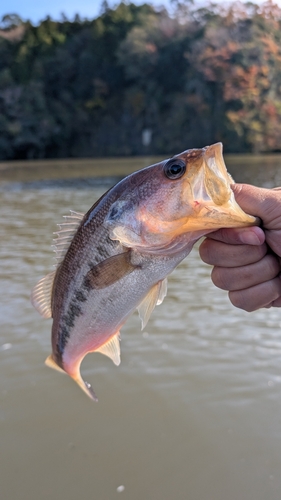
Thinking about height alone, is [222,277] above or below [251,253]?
below

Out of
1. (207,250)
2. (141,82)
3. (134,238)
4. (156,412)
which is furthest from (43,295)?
(141,82)

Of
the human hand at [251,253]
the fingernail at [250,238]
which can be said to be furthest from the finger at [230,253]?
the fingernail at [250,238]

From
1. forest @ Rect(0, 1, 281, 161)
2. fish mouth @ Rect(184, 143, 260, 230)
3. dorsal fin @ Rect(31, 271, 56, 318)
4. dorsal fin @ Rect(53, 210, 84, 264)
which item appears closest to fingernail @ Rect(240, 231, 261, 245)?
fish mouth @ Rect(184, 143, 260, 230)

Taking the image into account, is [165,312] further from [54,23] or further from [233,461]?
[54,23]


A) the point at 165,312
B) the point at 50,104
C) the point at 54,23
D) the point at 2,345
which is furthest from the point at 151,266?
the point at 54,23

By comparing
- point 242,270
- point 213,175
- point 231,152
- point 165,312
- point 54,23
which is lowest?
point 231,152

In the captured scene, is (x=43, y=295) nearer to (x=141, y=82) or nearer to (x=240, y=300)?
(x=240, y=300)
